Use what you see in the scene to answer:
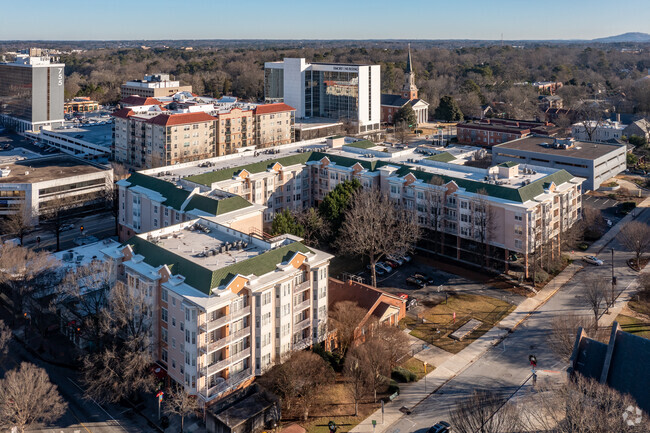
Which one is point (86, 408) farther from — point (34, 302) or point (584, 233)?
point (584, 233)

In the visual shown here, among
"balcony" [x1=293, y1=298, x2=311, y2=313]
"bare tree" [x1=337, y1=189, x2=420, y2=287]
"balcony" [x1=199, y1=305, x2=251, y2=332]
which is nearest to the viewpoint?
"balcony" [x1=199, y1=305, x2=251, y2=332]

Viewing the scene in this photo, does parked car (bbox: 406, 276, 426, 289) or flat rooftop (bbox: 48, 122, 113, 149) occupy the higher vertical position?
flat rooftop (bbox: 48, 122, 113, 149)

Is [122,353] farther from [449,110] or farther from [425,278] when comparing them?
[449,110]

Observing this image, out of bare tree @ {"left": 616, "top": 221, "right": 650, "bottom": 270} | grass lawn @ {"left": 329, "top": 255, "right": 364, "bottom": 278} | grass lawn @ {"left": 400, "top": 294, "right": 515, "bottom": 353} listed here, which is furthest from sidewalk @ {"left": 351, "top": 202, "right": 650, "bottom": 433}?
grass lawn @ {"left": 329, "top": 255, "right": 364, "bottom": 278}

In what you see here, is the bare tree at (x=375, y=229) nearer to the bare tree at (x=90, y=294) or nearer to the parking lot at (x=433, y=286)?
the parking lot at (x=433, y=286)

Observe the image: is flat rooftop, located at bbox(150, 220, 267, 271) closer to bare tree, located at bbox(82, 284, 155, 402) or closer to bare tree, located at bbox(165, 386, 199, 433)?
bare tree, located at bbox(82, 284, 155, 402)

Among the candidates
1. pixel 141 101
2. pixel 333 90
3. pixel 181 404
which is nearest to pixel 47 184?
pixel 141 101

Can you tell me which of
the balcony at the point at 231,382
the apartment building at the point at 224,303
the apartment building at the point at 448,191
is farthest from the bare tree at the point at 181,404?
the apartment building at the point at 448,191
